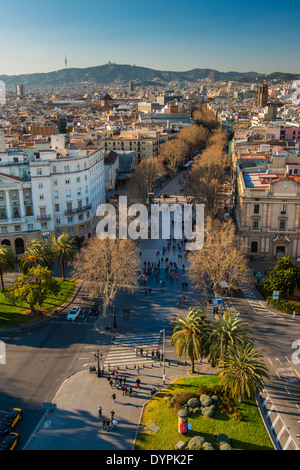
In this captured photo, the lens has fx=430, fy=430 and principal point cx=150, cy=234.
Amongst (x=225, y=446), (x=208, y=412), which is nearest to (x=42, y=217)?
(x=208, y=412)

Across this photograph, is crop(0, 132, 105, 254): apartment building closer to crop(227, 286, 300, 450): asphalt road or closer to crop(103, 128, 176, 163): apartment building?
crop(227, 286, 300, 450): asphalt road

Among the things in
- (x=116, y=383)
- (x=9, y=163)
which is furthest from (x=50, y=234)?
(x=116, y=383)

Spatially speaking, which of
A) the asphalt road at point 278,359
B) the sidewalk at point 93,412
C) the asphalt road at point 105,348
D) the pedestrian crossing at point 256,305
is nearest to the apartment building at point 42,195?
the asphalt road at point 105,348

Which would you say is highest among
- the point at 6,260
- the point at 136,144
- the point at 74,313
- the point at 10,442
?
the point at 136,144

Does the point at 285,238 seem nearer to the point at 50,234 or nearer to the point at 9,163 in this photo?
the point at 50,234

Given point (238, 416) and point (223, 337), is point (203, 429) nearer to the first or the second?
point (238, 416)

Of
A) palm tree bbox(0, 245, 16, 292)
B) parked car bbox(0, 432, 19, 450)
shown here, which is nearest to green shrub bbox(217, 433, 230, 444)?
parked car bbox(0, 432, 19, 450)
